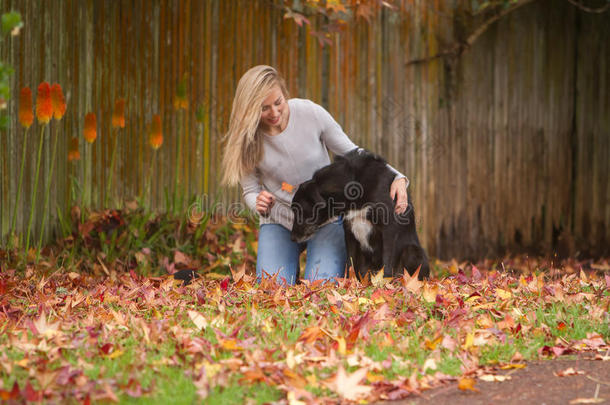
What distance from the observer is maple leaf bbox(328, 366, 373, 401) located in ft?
7.82

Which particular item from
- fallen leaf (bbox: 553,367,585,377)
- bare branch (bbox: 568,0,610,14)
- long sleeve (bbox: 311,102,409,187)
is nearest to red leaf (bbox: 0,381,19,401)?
fallen leaf (bbox: 553,367,585,377)

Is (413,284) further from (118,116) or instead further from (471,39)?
(471,39)

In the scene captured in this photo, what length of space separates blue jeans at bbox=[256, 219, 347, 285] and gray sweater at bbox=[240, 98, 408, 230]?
111mm

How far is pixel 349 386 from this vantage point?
7.84 feet

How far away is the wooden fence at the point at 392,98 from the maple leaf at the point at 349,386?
4.02 meters

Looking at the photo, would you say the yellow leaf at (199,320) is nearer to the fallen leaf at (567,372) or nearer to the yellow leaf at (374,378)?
the yellow leaf at (374,378)

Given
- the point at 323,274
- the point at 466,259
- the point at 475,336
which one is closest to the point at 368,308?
the point at 475,336

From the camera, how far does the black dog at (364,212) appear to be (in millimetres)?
4164

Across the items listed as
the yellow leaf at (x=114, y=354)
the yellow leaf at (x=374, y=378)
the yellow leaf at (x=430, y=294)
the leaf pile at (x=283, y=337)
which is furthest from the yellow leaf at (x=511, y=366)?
the yellow leaf at (x=114, y=354)

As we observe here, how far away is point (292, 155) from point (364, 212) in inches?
29.6

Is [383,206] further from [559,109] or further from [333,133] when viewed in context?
[559,109]

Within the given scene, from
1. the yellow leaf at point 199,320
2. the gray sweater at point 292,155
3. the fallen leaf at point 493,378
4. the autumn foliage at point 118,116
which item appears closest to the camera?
the fallen leaf at point 493,378

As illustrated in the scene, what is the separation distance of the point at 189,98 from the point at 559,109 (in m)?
4.70

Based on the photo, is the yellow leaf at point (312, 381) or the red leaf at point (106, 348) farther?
the red leaf at point (106, 348)
